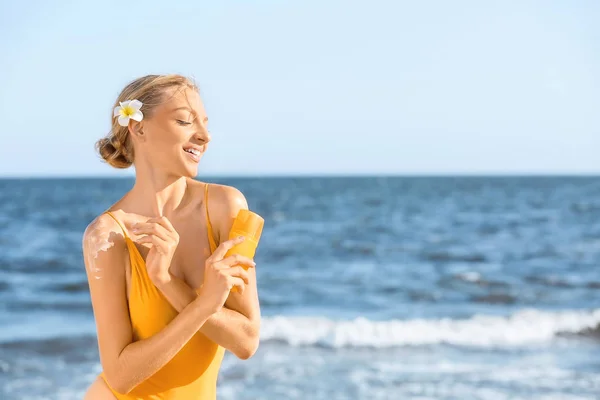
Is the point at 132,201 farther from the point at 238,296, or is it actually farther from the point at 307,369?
the point at 307,369

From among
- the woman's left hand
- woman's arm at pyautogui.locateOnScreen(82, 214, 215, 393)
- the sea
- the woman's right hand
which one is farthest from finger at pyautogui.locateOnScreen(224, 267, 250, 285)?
the sea

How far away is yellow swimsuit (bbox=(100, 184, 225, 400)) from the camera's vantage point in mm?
2174

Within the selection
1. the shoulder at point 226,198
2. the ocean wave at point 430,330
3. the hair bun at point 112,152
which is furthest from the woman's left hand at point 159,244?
the ocean wave at point 430,330

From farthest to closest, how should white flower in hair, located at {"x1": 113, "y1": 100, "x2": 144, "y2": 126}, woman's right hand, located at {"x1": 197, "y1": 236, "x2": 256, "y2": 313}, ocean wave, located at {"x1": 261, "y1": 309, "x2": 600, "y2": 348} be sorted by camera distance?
ocean wave, located at {"x1": 261, "y1": 309, "x2": 600, "y2": 348} < white flower in hair, located at {"x1": 113, "y1": 100, "x2": 144, "y2": 126} < woman's right hand, located at {"x1": 197, "y1": 236, "x2": 256, "y2": 313}

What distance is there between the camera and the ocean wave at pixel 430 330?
10.1 metres

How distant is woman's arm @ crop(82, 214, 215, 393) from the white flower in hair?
0.27 m

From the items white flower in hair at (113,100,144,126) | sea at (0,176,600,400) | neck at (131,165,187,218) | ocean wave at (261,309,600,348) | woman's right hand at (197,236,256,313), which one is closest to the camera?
woman's right hand at (197,236,256,313)

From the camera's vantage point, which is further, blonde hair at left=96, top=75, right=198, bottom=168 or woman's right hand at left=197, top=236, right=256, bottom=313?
blonde hair at left=96, top=75, right=198, bottom=168

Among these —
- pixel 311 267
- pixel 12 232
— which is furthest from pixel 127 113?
pixel 12 232

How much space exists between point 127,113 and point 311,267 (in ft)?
50.9

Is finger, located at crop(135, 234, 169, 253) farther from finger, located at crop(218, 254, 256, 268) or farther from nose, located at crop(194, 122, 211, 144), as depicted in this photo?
nose, located at crop(194, 122, 211, 144)

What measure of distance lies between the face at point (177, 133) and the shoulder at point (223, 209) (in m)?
0.10

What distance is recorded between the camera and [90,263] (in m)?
2.19

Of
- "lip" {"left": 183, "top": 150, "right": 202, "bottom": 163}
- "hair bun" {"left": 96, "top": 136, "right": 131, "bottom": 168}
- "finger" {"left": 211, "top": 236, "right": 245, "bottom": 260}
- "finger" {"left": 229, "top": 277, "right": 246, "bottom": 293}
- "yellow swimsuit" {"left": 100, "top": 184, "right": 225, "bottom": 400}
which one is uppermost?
"hair bun" {"left": 96, "top": 136, "right": 131, "bottom": 168}
